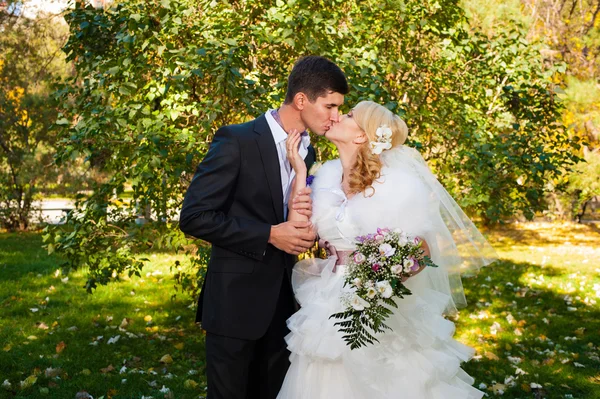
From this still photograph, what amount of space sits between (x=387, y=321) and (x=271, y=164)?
1.02 m

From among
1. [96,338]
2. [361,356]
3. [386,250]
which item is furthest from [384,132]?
[96,338]

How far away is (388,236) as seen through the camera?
3082mm

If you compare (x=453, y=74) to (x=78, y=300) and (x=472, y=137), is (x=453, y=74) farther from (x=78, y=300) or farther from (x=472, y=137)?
(x=78, y=300)

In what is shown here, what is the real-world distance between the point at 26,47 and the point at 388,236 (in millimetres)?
13850

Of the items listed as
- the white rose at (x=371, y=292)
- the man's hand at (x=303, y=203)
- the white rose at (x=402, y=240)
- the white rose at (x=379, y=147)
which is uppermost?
the white rose at (x=379, y=147)

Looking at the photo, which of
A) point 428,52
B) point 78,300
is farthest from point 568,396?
point 78,300

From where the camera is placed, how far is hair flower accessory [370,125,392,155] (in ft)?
11.0

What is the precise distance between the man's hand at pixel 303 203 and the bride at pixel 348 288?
5 centimetres

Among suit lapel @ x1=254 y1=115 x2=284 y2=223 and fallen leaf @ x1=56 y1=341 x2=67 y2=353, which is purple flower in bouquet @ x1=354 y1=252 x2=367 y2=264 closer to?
suit lapel @ x1=254 y1=115 x2=284 y2=223

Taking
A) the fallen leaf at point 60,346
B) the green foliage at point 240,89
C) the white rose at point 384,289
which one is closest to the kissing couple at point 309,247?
the white rose at point 384,289

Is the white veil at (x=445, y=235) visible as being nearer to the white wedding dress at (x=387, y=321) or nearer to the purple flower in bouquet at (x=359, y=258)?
the white wedding dress at (x=387, y=321)

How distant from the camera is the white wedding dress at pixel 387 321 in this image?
3.29 m

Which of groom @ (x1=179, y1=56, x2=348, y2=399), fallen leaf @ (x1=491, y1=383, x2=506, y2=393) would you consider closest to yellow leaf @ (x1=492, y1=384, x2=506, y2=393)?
fallen leaf @ (x1=491, y1=383, x2=506, y2=393)

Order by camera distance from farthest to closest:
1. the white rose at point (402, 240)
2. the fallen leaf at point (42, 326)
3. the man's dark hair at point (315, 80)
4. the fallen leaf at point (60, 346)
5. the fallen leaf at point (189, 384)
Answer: the fallen leaf at point (42, 326), the fallen leaf at point (60, 346), the fallen leaf at point (189, 384), the man's dark hair at point (315, 80), the white rose at point (402, 240)
